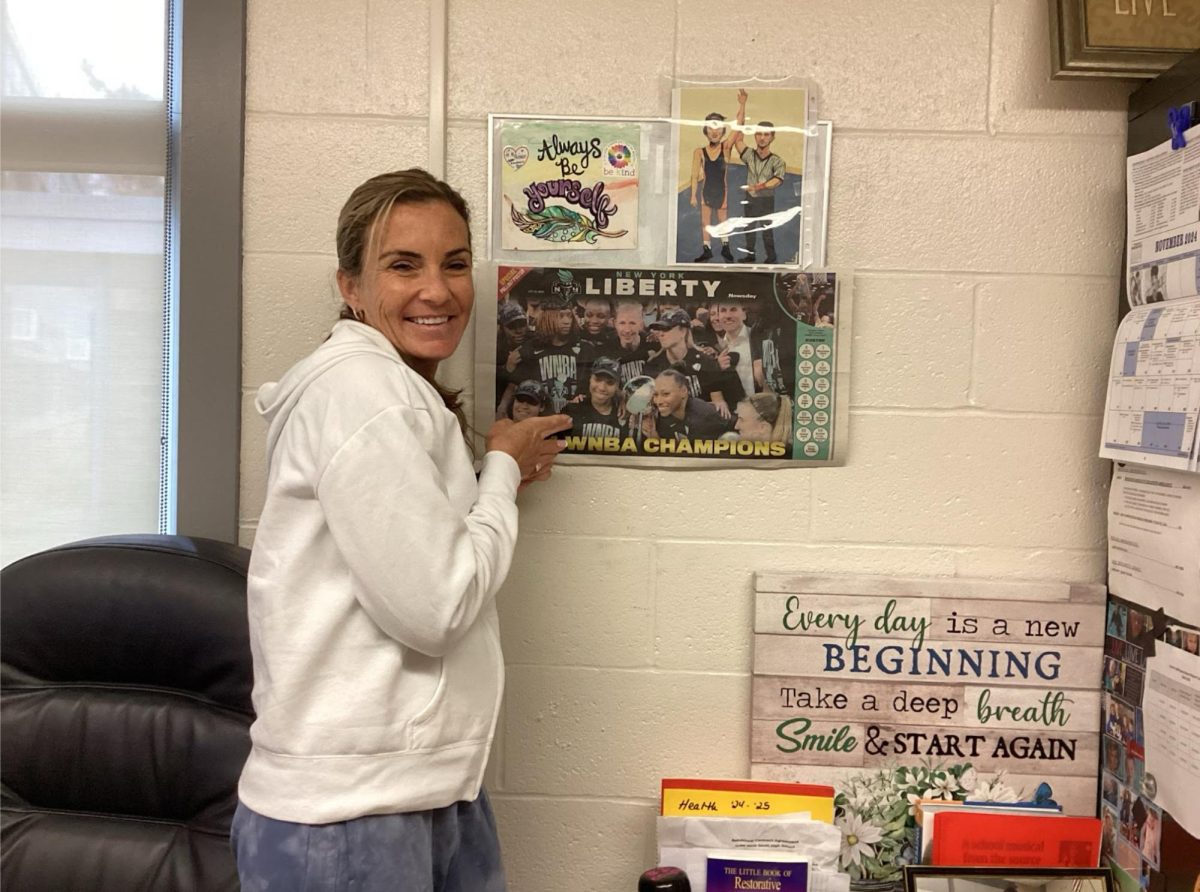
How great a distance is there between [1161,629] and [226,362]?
147 centimetres

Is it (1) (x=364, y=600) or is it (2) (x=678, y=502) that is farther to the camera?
(2) (x=678, y=502)

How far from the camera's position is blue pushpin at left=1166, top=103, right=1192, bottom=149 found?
1.30m

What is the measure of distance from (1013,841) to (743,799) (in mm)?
409

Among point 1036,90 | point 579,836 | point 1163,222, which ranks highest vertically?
point 1036,90

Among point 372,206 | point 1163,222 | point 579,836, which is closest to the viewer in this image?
point 372,206

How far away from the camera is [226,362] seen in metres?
1.54

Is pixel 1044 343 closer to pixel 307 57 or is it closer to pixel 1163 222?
pixel 1163 222

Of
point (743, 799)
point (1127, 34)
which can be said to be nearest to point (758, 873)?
point (743, 799)

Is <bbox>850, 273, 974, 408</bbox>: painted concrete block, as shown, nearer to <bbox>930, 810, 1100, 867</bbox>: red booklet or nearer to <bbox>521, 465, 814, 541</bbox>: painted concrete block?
<bbox>521, 465, 814, 541</bbox>: painted concrete block

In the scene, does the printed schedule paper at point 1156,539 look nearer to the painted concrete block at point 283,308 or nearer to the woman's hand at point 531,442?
the woman's hand at point 531,442

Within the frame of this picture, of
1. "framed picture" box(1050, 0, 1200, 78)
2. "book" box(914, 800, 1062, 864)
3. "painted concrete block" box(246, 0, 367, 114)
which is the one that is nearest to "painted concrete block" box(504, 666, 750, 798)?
"book" box(914, 800, 1062, 864)

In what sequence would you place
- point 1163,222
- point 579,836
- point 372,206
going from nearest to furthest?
1. point 372,206
2. point 1163,222
3. point 579,836

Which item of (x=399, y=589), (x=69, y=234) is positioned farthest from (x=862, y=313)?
(x=69, y=234)

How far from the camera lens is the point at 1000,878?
1409mm
